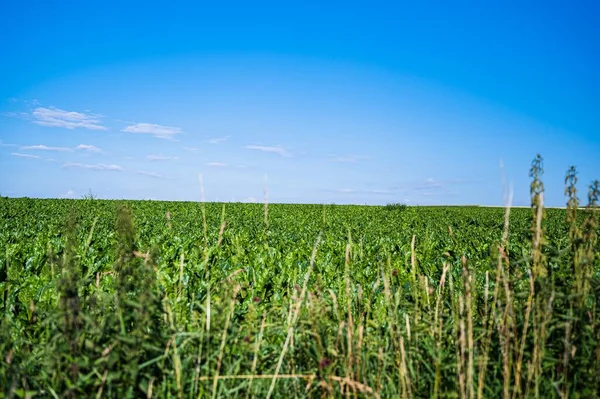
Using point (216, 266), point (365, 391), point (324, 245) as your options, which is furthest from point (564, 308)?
point (324, 245)

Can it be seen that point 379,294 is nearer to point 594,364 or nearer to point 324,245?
point 594,364

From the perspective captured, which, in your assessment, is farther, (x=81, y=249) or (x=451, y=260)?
(x=451, y=260)

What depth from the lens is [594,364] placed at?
2836mm

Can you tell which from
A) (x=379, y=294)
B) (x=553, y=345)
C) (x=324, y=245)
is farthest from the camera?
(x=324, y=245)

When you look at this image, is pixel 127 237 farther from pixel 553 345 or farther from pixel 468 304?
pixel 553 345

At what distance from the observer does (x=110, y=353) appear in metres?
2.37

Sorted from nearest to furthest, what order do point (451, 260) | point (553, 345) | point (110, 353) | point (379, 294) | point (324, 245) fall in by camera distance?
point (110, 353), point (553, 345), point (379, 294), point (451, 260), point (324, 245)

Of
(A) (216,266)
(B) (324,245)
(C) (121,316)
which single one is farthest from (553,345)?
(B) (324,245)

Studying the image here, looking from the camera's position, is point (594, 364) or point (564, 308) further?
point (564, 308)

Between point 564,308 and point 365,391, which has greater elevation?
point 564,308

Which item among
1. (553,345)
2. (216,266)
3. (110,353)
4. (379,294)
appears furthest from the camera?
(216,266)

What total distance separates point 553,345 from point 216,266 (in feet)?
18.0

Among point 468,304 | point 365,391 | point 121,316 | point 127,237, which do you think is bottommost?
point 365,391

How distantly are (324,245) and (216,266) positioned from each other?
2851 millimetres
